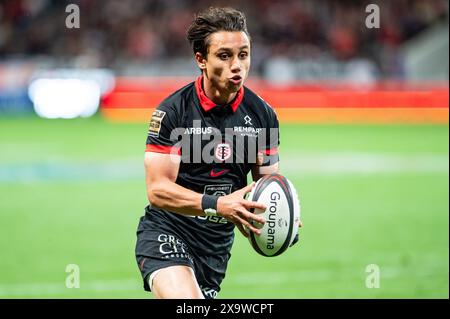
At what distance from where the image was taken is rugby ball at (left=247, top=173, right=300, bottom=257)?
542cm

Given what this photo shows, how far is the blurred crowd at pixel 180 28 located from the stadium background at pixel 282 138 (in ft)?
0.23

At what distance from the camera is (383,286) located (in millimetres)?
→ 8742

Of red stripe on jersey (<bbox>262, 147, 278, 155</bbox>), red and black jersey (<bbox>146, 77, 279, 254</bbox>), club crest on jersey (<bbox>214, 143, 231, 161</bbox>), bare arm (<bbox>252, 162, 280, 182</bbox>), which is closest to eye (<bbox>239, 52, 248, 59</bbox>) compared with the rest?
red and black jersey (<bbox>146, 77, 279, 254</bbox>)

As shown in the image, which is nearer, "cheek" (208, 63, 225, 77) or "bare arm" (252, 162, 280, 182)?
"cheek" (208, 63, 225, 77)

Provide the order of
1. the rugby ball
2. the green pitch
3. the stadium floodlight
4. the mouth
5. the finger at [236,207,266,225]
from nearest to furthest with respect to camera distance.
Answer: the finger at [236,207,266,225] < the rugby ball < the mouth < the green pitch < the stadium floodlight

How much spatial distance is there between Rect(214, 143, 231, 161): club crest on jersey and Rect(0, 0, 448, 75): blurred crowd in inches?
890

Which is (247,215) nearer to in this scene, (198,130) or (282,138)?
(198,130)

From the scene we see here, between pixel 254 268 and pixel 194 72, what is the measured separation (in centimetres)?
1776

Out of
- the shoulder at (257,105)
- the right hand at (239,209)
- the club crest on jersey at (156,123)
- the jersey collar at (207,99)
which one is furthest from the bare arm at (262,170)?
the club crest on jersey at (156,123)

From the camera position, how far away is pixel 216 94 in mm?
5832

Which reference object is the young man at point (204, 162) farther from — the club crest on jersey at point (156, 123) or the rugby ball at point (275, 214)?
the rugby ball at point (275, 214)

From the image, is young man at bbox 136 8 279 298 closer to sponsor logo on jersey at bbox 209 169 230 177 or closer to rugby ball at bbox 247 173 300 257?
sponsor logo on jersey at bbox 209 169 230 177

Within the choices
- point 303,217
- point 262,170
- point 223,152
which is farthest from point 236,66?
point 303,217
